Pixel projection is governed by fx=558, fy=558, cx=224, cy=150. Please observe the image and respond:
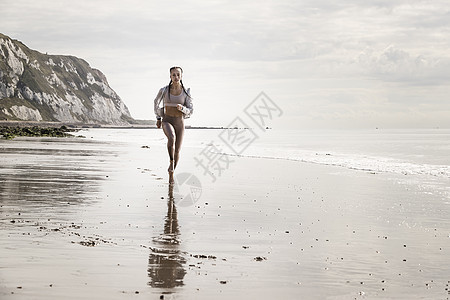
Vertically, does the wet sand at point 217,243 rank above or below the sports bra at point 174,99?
below

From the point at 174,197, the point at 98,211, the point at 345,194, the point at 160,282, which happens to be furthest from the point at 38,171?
the point at 160,282

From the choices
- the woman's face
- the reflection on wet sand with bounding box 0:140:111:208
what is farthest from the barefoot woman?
the reflection on wet sand with bounding box 0:140:111:208

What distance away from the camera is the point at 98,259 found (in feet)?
24.3

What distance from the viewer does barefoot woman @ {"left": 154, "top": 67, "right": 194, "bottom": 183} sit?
14617 mm

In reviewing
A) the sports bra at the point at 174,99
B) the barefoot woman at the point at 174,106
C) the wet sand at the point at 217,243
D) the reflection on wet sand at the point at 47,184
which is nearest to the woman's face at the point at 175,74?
the barefoot woman at the point at 174,106

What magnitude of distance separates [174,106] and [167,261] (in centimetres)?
792

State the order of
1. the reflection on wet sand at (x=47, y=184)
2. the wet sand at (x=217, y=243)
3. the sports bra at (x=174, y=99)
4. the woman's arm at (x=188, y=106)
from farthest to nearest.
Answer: the woman's arm at (x=188, y=106)
the sports bra at (x=174, y=99)
the reflection on wet sand at (x=47, y=184)
the wet sand at (x=217, y=243)

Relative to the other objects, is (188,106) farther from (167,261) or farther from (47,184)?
(167,261)

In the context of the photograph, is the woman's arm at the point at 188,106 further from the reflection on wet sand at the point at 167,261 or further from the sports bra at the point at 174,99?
the reflection on wet sand at the point at 167,261

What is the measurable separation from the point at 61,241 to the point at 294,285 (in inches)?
148

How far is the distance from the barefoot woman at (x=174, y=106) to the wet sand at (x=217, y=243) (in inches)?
72.8

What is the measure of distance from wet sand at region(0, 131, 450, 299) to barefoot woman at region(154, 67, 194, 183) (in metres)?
1.85

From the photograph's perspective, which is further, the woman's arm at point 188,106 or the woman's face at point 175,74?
the woman's arm at point 188,106

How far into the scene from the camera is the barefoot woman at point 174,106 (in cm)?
1462
